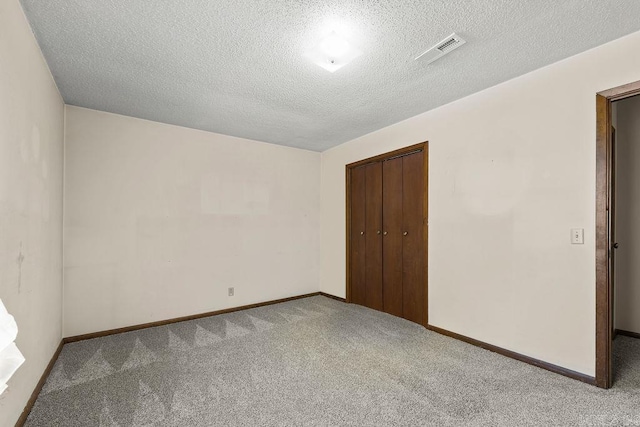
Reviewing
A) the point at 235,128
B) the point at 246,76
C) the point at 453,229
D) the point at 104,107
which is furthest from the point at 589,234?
the point at 104,107

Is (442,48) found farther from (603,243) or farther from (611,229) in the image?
(611,229)

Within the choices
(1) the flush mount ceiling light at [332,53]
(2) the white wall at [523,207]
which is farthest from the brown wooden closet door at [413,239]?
(1) the flush mount ceiling light at [332,53]

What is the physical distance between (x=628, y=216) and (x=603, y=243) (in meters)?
1.63

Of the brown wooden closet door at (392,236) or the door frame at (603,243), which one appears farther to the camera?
the brown wooden closet door at (392,236)

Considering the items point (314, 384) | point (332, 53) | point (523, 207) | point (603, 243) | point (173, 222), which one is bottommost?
point (314, 384)

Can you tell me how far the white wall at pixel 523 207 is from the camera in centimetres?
219

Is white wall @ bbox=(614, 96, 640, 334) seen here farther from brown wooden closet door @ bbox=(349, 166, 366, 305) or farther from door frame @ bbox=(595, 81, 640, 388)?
brown wooden closet door @ bbox=(349, 166, 366, 305)

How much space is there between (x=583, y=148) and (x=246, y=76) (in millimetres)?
2688

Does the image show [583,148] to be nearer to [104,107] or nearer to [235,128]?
[235,128]

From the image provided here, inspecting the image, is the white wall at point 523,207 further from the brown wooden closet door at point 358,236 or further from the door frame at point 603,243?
the brown wooden closet door at point 358,236

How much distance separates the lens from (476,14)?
1.78 meters

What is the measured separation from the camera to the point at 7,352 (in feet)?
2.74

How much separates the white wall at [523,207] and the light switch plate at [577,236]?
0.03 meters

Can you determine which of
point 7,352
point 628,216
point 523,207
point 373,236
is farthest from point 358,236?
point 7,352
